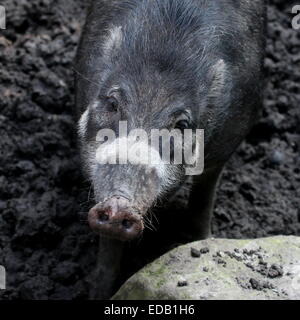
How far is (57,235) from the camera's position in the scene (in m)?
4.47

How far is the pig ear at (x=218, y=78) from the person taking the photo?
397cm

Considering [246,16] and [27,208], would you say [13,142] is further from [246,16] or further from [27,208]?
[246,16]

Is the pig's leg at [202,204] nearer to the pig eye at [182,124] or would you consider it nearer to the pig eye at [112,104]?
the pig eye at [182,124]

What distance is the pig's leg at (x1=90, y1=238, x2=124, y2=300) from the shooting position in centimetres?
414

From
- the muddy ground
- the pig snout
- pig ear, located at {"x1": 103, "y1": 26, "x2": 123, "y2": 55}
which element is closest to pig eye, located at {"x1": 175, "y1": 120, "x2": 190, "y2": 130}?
pig ear, located at {"x1": 103, "y1": 26, "x2": 123, "y2": 55}

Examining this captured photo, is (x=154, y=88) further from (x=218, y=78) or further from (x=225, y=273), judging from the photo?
(x=225, y=273)

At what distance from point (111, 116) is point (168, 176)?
0.39 meters

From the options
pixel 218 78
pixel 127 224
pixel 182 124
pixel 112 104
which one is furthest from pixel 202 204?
pixel 127 224

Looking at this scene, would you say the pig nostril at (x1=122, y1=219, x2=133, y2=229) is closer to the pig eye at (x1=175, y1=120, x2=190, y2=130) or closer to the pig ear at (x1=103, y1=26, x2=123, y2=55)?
the pig eye at (x1=175, y1=120, x2=190, y2=130)

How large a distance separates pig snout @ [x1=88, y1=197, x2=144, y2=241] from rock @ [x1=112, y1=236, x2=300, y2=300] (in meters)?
0.39

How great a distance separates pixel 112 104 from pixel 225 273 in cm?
94
